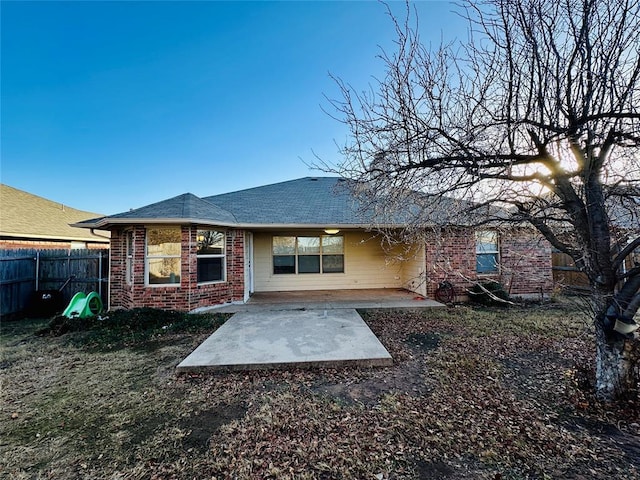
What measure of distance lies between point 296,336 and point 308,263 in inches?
205

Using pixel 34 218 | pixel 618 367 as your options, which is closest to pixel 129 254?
pixel 34 218

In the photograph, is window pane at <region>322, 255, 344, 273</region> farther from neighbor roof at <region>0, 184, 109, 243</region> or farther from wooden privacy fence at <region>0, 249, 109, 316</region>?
neighbor roof at <region>0, 184, 109, 243</region>

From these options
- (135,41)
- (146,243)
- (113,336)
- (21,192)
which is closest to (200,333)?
(113,336)

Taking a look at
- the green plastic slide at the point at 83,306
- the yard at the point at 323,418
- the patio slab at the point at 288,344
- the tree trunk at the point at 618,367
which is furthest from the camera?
the green plastic slide at the point at 83,306

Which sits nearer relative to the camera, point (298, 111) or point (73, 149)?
point (298, 111)

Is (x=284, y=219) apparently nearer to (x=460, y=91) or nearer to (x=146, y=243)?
→ (x=146, y=243)

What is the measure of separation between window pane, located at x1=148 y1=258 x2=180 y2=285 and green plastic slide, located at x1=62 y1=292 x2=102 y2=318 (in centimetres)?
149

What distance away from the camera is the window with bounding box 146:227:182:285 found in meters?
7.03

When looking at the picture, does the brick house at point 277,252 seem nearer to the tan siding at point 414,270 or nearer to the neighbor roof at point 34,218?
the tan siding at point 414,270

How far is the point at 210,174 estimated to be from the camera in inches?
587

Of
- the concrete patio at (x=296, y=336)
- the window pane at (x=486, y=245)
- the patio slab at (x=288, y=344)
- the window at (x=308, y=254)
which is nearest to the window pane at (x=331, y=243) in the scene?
the window at (x=308, y=254)

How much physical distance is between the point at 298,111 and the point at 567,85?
6891mm

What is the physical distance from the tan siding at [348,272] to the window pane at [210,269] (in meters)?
2.29

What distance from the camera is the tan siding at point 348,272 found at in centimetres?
1001
